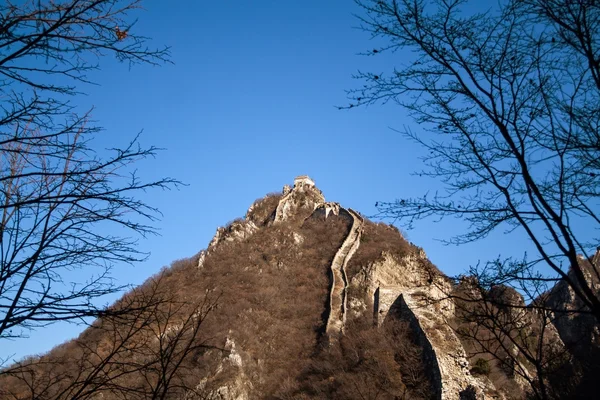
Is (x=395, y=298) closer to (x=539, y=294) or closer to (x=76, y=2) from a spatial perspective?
(x=539, y=294)

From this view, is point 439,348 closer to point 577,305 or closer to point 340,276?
point 340,276

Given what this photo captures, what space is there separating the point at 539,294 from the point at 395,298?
985 inches

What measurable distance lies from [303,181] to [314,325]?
2368 cm

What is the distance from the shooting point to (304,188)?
51.7 meters

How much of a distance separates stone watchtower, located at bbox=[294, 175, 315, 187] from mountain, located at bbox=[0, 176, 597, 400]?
281 centimetres

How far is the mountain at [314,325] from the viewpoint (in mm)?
20859

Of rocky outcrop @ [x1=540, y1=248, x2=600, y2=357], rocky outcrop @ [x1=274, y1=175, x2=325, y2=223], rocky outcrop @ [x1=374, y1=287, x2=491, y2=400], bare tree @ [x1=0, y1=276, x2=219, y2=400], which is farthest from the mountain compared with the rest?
bare tree @ [x1=0, y1=276, x2=219, y2=400]

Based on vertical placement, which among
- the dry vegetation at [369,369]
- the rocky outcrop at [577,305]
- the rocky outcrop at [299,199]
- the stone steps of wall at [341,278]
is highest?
the rocky outcrop at [299,199]

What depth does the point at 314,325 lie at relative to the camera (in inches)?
1225

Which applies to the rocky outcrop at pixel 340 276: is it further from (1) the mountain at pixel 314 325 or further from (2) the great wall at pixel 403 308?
(1) the mountain at pixel 314 325

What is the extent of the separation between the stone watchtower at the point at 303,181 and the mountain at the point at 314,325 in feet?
9.22

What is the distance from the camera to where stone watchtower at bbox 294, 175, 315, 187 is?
2055 inches

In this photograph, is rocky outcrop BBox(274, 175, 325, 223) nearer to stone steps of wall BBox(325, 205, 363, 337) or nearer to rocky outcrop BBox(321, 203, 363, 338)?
rocky outcrop BBox(321, 203, 363, 338)

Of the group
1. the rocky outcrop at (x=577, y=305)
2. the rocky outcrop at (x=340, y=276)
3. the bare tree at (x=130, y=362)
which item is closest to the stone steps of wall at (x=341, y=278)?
the rocky outcrop at (x=340, y=276)
